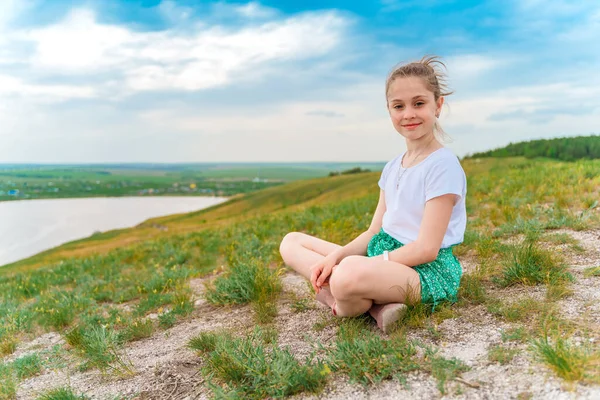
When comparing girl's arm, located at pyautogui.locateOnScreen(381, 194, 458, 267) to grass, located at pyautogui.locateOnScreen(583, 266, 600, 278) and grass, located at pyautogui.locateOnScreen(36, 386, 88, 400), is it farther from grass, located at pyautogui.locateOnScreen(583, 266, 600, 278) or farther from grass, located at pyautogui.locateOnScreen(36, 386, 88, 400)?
grass, located at pyautogui.locateOnScreen(36, 386, 88, 400)

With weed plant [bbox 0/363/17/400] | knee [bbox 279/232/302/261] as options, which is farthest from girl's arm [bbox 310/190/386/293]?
weed plant [bbox 0/363/17/400]

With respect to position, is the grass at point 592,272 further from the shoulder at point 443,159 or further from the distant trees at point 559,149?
the distant trees at point 559,149

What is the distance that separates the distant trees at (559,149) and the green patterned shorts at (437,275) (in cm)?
1256

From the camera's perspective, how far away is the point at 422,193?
3.76m

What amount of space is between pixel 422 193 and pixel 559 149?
16384 mm

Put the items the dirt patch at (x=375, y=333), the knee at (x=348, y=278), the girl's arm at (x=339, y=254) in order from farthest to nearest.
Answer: the girl's arm at (x=339, y=254) → the knee at (x=348, y=278) → the dirt patch at (x=375, y=333)

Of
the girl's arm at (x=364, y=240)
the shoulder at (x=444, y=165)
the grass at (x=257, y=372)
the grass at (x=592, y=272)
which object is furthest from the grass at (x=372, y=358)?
the grass at (x=592, y=272)

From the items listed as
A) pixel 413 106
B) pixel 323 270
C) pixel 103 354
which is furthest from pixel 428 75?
pixel 103 354

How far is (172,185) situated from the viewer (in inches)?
5423

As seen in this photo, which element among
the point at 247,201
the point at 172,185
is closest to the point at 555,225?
the point at 247,201

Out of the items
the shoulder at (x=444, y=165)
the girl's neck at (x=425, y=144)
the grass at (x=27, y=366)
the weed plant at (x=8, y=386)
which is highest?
the girl's neck at (x=425, y=144)

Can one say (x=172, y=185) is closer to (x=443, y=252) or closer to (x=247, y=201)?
(x=247, y=201)

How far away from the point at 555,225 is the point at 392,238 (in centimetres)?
357

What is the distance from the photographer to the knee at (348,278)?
11.5ft
